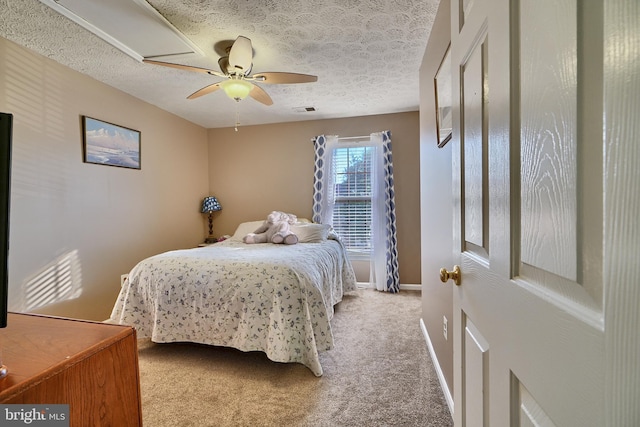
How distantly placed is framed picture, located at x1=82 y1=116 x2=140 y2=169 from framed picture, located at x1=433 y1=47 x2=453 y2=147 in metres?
2.98

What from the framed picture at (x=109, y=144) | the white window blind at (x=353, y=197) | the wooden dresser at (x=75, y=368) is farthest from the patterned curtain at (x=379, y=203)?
the wooden dresser at (x=75, y=368)

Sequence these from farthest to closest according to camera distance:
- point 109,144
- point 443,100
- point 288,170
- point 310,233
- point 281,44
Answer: point 288,170
point 310,233
point 109,144
point 281,44
point 443,100

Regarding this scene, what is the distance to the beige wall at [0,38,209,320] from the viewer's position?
Answer: 213cm

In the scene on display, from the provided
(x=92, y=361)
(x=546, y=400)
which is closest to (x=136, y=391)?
(x=92, y=361)

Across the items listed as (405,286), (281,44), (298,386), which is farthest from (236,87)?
(405,286)

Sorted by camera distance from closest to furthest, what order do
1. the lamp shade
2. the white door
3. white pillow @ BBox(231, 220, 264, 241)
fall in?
the white door → white pillow @ BBox(231, 220, 264, 241) → the lamp shade

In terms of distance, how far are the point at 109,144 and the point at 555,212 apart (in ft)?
11.4

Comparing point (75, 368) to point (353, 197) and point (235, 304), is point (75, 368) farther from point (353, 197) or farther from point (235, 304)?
point (353, 197)

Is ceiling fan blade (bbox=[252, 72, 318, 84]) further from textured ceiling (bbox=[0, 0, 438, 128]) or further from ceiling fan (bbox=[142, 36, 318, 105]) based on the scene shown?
textured ceiling (bbox=[0, 0, 438, 128])

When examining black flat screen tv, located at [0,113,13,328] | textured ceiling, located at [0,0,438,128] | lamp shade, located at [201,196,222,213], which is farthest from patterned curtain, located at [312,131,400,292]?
black flat screen tv, located at [0,113,13,328]

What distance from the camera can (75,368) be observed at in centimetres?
67

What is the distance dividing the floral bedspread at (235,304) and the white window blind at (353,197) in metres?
1.77

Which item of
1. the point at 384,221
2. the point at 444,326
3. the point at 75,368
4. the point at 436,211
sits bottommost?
the point at 444,326

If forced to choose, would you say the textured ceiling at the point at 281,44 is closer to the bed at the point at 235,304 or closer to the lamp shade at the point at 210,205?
the lamp shade at the point at 210,205
